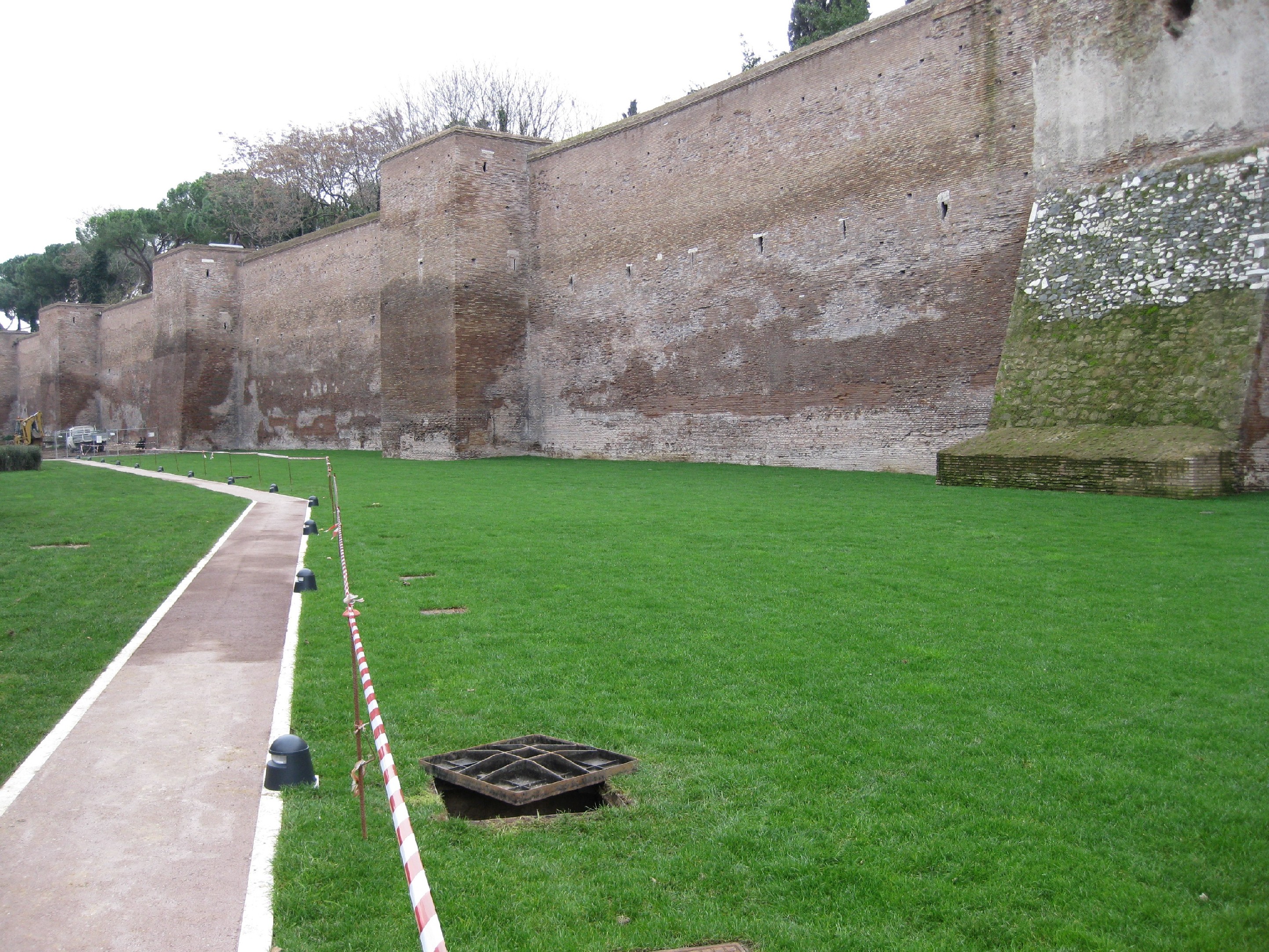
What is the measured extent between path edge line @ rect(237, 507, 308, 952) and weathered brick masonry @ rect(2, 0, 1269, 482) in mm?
11411

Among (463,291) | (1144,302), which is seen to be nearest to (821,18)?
(463,291)

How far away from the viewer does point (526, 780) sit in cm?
411

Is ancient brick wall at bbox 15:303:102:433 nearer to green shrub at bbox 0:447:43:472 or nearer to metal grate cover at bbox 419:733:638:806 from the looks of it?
green shrub at bbox 0:447:43:472

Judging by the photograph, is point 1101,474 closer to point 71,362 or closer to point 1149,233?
point 1149,233

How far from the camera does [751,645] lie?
20.4ft

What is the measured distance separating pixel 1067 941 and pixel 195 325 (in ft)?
133

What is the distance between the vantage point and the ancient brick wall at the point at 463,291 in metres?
26.1

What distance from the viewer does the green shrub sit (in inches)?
988

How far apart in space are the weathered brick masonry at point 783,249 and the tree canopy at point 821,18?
1236cm

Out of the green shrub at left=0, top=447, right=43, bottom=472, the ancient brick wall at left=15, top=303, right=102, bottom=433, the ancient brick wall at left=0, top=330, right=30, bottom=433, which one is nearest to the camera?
the green shrub at left=0, top=447, right=43, bottom=472

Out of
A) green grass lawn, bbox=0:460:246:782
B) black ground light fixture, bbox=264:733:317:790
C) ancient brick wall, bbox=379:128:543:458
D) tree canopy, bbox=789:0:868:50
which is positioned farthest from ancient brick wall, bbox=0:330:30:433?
black ground light fixture, bbox=264:733:317:790

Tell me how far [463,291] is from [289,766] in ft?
75.3

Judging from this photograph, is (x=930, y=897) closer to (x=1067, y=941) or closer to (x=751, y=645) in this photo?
(x=1067, y=941)

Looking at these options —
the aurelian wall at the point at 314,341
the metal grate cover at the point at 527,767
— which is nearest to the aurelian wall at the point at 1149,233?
the metal grate cover at the point at 527,767
